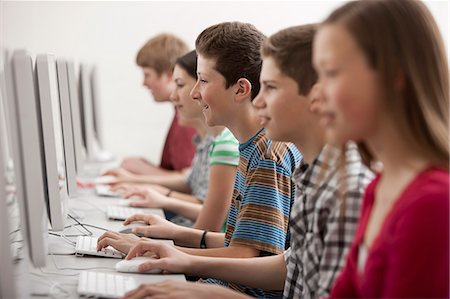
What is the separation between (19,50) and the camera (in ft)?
4.60

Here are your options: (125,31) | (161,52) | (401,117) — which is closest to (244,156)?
(401,117)

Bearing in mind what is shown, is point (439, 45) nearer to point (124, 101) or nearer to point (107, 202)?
point (107, 202)

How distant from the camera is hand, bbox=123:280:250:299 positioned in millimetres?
1341

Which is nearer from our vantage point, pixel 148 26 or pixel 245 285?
pixel 245 285

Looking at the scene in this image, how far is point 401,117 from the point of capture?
1.08 metres

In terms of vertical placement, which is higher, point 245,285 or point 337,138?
point 337,138

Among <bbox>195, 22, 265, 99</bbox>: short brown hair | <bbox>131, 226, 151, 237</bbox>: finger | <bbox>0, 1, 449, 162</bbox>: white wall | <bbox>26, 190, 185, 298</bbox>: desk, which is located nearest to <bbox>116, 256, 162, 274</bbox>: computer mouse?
<bbox>26, 190, 185, 298</bbox>: desk

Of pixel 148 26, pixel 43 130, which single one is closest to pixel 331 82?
pixel 43 130

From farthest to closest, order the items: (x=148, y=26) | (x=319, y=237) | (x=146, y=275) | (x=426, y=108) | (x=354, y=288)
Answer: (x=148, y=26)
(x=146, y=275)
(x=319, y=237)
(x=354, y=288)
(x=426, y=108)

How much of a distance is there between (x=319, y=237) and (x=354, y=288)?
7.7 inches

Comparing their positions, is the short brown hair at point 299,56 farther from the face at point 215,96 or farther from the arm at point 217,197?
the arm at point 217,197

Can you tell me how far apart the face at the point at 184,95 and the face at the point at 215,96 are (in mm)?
585

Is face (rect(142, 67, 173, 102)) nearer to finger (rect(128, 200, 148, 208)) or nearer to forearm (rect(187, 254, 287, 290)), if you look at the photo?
finger (rect(128, 200, 148, 208))

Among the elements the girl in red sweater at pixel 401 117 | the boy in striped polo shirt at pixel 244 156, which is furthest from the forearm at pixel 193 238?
the girl in red sweater at pixel 401 117
